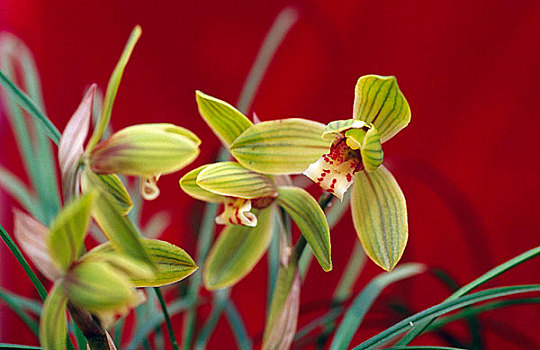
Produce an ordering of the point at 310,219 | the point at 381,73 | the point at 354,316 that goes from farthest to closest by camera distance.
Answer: the point at 381,73 < the point at 354,316 < the point at 310,219

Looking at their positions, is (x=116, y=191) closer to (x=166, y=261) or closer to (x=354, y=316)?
(x=166, y=261)

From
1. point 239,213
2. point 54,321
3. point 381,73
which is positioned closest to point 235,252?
point 239,213

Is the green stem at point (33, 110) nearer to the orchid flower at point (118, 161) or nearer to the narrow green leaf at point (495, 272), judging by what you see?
the orchid flower at point (118, 161)

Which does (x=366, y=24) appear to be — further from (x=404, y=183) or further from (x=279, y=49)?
(x=404, y=183)

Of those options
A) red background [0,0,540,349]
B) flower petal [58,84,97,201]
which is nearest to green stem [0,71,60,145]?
flower petal [58,84,97,201]

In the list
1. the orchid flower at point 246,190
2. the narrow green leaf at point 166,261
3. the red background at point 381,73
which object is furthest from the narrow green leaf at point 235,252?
the red background at point 381,73

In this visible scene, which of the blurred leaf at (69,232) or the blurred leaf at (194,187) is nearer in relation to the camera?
the blurred leaf at (69,232)
